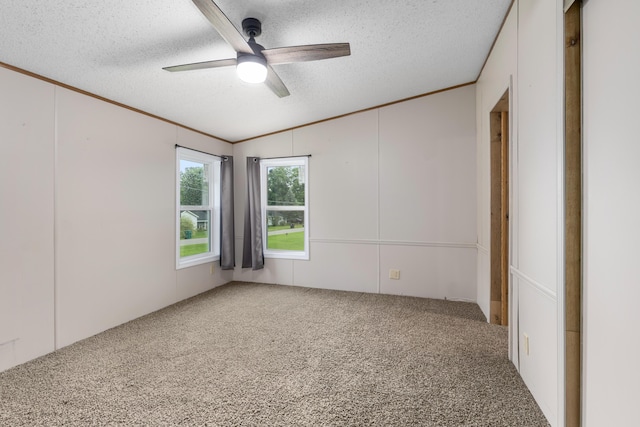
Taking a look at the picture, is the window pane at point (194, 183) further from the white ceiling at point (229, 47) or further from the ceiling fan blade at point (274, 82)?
the ceiling fan blade at point (274, 82)

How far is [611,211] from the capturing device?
1.15 meters

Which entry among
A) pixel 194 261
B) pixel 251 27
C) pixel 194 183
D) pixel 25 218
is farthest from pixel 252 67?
pixel 194 261

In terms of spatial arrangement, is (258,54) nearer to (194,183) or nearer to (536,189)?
(536,189)

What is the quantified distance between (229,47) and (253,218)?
8.54 ft

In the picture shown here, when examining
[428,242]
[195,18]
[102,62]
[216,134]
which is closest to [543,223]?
[428,242]

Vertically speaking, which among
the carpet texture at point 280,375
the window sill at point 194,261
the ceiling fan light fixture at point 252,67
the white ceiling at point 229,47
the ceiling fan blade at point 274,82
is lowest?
the carpet texture at point 280,375

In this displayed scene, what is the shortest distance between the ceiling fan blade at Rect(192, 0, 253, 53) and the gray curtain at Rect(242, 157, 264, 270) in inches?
105

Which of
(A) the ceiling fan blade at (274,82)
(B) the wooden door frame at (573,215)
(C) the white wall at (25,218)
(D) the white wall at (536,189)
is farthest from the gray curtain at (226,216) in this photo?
(B) the wooden door frame at (573,215)

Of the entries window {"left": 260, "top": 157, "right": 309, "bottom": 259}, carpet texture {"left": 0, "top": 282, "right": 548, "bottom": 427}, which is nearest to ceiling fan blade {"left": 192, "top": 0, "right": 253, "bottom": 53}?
carpet texture {"left": 0, "top": 282, "right": 548, "bottom": 427}

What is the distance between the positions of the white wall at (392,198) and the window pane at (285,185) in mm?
243

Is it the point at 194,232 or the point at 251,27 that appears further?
the point at 194,232

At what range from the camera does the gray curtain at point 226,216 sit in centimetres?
439

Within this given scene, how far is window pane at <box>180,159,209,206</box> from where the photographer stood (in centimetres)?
394

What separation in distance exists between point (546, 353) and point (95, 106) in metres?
4.01
